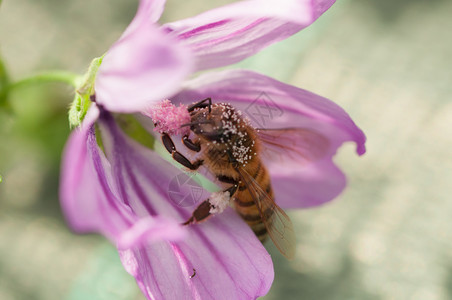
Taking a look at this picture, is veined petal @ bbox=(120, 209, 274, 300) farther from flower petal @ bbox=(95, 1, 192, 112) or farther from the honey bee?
flower petal @ bbox=(95, 1, 192, 112)

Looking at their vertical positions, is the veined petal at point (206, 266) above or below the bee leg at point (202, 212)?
below

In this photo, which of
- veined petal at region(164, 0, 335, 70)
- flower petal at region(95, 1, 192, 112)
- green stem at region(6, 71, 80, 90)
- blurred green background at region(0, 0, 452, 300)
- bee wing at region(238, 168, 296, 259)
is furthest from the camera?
blurred green background at region(0, 0, 452, 300)

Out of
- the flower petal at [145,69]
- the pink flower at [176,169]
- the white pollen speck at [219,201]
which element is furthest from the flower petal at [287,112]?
the flower petal at [145,69]

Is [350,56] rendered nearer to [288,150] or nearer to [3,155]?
[288,150]

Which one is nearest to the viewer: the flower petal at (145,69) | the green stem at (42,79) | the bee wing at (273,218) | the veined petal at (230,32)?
the flower petal at (145,69)

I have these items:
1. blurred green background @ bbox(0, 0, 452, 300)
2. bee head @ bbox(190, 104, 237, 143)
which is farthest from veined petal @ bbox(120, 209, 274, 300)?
blurred green background @ bbox(0, 0, 452, 300)

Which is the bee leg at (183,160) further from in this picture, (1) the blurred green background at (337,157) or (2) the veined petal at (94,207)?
(1) the blurred green background at (337,157)

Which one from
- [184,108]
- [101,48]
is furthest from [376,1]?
[184,108]
